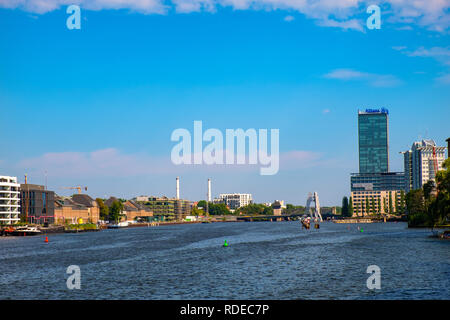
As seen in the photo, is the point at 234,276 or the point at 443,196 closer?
the point at 234,276

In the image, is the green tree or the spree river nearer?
the spree river

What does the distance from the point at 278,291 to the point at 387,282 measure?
526 inches

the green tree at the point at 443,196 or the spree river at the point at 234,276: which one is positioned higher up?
the green tree at the point at 443,196

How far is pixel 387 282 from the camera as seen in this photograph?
194 feet

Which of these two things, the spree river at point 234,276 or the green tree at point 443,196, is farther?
the green tree at point 443,196

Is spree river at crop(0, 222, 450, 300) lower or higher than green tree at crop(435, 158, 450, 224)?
lower

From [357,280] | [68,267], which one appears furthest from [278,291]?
[68,267]

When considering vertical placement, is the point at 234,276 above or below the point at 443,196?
below
